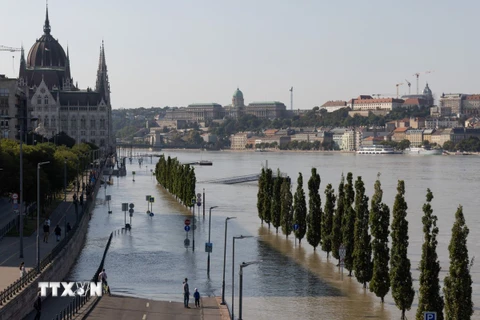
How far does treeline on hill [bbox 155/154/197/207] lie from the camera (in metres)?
79.7

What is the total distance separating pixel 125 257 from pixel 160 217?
22.6 m

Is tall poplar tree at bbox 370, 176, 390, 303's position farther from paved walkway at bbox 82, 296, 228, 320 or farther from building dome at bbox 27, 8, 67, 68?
building dome at bbox 27, 8, 67, 68

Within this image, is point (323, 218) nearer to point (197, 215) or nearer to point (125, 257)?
point (125, 257)

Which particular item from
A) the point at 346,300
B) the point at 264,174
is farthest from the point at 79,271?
the point at 264,174

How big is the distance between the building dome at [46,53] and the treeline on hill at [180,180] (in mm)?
88677

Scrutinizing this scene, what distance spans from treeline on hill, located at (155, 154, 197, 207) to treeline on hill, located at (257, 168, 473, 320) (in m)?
12.6

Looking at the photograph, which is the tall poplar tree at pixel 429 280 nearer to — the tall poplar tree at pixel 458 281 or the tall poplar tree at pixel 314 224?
the tall poplar tree at pixel 458 281

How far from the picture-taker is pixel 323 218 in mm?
52344

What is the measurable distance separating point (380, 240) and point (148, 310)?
10.6m

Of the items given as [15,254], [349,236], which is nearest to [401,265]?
[349,236]

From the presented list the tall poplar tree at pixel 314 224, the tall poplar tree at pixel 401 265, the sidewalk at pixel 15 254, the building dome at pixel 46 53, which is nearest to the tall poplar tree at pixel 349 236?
the tall poplar tree at pixel 314 224

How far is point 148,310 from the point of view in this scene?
113 feet

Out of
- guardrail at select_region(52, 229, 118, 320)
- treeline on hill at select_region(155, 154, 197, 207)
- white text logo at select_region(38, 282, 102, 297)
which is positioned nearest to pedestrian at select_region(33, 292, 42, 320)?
guardrail at select_region(52, 229, 118, 320)

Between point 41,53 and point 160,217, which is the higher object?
point 41,53
